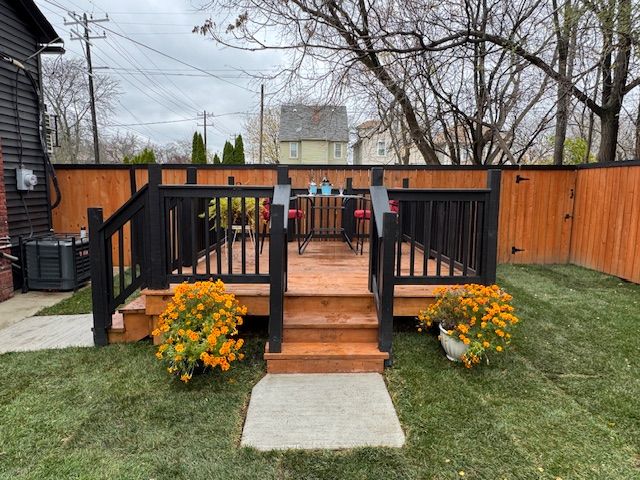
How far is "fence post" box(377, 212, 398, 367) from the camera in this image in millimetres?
2754

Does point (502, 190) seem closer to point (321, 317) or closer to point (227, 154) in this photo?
point (321, 317)

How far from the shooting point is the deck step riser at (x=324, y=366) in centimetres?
278

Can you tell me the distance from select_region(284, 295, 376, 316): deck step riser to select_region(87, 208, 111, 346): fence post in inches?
56.4

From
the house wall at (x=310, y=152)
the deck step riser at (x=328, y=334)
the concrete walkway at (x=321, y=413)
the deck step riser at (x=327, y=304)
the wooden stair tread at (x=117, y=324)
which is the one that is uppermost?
the house wall at (x=310, y=152)

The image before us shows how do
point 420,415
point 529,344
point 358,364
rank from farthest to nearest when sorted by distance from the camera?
point 529,344 → point 358,364 → point 420,415

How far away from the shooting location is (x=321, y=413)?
2.30 metres

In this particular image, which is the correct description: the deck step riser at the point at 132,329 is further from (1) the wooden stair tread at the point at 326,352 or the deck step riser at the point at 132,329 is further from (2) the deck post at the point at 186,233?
(1) the wooden stair tread at the point at 326,352

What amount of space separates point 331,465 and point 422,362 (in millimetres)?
1305

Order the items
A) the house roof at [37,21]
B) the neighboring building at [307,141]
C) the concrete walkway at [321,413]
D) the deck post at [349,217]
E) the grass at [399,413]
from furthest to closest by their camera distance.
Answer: the neighboring building at [307,141], the deck post at [349,217], the house roof at [37,21], the concrete walkway at [321,413], the grass at [399,413]

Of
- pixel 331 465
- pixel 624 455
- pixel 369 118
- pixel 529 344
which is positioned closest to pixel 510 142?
pixel 369 118

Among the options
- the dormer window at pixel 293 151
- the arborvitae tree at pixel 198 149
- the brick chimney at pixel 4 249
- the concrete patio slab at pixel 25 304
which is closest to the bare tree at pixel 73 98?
the arborvitae tree at pixel 198 149

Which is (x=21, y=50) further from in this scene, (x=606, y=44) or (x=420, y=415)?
(x=606, y=44)

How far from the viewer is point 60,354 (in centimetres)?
308

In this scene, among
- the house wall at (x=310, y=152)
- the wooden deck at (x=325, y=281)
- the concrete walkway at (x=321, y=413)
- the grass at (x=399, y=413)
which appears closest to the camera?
the grass at (x=399, y=413)
